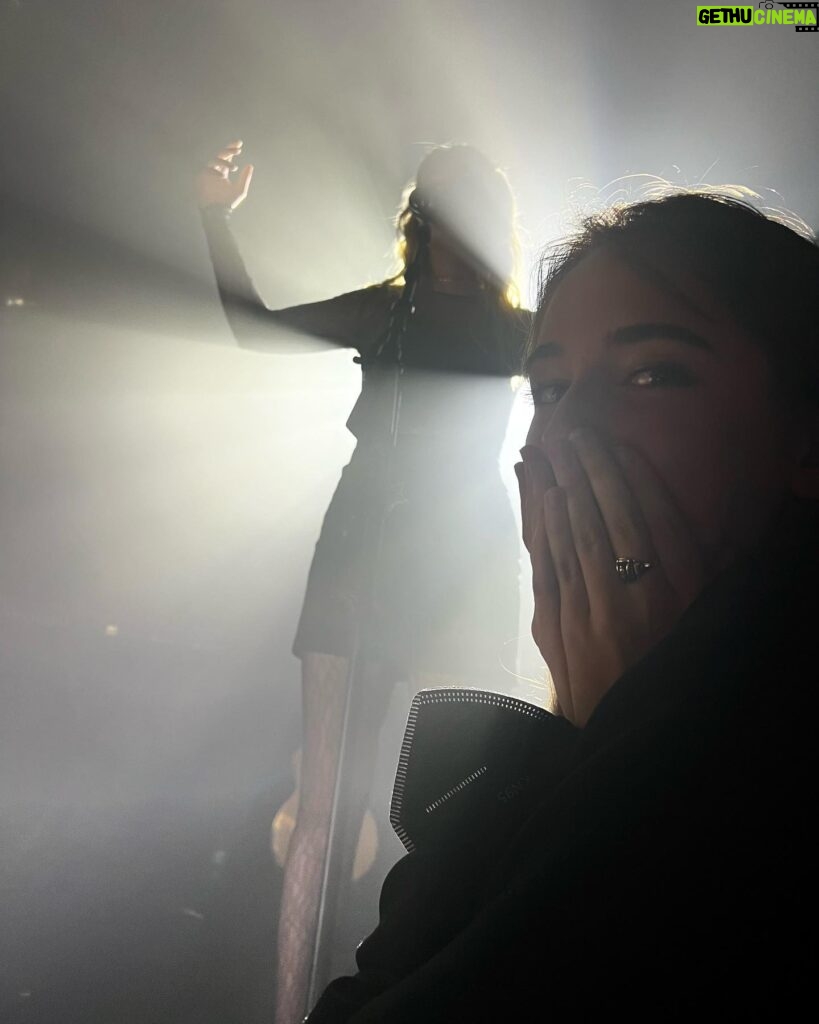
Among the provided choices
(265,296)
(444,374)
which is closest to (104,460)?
(265,296)

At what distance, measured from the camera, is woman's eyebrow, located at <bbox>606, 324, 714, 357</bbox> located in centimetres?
52

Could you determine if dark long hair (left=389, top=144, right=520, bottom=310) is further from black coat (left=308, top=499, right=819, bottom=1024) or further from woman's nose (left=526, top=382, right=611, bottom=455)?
black coat (left=308, top=499, right=819, bottom=1024)

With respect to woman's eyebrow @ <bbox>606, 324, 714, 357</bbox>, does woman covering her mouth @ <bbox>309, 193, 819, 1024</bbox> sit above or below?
below

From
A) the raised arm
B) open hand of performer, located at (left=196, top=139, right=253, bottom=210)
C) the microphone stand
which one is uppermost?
open hand of performer, located at (left=196, top=139, right=253, bottom=210)

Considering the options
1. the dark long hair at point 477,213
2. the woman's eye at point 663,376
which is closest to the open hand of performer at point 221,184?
the dark long hair at point 477,213

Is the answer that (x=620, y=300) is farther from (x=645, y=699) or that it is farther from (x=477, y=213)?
(x=477, y=213)

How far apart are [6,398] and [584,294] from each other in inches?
58.1

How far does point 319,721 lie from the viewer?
109 cm

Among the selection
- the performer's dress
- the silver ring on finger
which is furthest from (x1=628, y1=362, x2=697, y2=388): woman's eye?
the performer's dress

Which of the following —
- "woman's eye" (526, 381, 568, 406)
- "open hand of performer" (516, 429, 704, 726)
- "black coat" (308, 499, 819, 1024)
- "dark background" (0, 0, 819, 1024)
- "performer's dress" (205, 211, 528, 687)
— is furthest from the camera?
"dark background" (0, 0, 819, 1024)

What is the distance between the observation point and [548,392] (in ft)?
2.01

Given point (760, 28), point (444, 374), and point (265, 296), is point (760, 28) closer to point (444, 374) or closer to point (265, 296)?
point (444, 374)

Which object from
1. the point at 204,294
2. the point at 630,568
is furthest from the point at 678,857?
the point at 204,294

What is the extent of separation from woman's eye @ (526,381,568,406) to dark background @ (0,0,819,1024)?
2.48 ft
